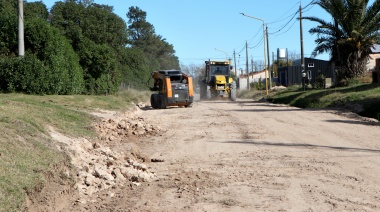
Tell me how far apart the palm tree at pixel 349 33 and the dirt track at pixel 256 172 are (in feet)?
61.9

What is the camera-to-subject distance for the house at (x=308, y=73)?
4454 centimetres

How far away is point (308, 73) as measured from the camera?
42031 mm

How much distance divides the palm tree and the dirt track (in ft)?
61.9

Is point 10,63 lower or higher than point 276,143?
higher

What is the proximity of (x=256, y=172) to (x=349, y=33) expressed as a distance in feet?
91.9

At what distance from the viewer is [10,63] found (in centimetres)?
2586

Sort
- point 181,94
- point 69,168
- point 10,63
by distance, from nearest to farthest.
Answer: point 69,168 → point 10,63 → point 181,94

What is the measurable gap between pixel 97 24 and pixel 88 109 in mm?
29321

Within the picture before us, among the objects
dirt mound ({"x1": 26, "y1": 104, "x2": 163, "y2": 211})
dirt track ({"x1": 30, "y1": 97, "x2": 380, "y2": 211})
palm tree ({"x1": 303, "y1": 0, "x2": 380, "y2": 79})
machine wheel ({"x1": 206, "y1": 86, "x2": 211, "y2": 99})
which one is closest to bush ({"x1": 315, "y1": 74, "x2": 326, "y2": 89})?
palm tree ({"x1": 303, "y1": 0, "x2": 380, "y2": 79})

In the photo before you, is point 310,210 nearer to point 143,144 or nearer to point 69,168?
point 69,168

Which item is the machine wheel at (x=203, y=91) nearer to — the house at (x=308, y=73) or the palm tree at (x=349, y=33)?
the house at (x=308, y=73)

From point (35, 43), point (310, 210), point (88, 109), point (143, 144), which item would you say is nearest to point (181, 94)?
point (35, 43)

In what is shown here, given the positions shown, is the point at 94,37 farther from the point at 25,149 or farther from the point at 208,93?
the point at 25,149

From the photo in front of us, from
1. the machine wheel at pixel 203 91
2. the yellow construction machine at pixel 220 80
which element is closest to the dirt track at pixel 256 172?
the yellow construction machine at pixel 220 80
